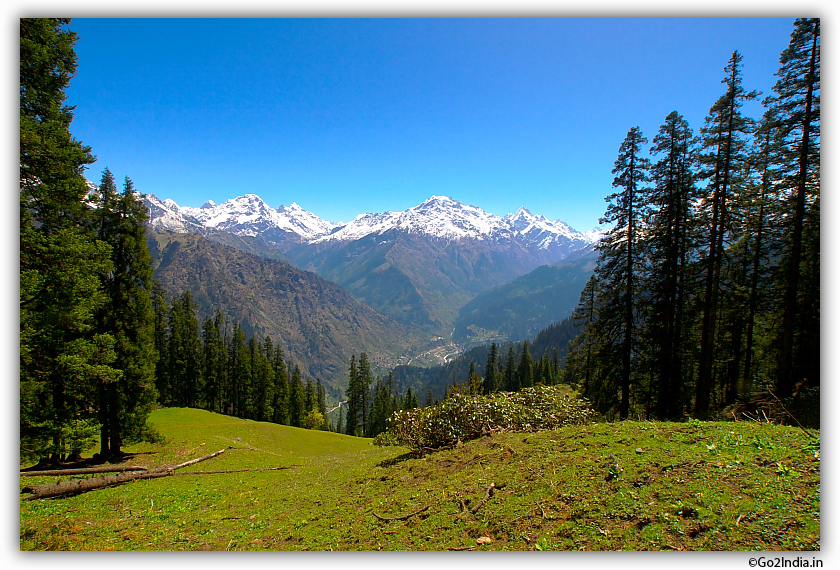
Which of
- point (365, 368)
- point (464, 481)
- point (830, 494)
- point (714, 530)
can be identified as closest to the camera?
point (714, 530)

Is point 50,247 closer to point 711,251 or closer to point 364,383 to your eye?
point 711,251

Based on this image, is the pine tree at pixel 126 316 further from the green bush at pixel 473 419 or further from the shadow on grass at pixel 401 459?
the green bush at pixel 473 419

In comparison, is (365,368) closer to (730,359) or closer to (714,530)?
(730,359)

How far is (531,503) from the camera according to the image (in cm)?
592

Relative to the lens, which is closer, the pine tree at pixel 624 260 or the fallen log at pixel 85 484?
the fallen log at pixel 85 484

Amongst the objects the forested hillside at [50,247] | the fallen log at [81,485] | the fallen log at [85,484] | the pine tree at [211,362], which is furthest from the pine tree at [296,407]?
the forested hillside at [50,247]

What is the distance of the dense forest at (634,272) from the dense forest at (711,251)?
7 centimetres

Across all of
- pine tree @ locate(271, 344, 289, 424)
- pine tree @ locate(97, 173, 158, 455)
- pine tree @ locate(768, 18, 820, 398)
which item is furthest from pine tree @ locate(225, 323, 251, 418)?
pine tree @ locate(768, 18, 820, 398)

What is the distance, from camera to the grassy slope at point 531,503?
4.79 meters

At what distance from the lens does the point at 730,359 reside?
1808 centimetres

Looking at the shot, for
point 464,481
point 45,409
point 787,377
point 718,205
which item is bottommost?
point 464,481

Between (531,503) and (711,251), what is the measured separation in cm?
1550

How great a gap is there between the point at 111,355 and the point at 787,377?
24186 millimetres

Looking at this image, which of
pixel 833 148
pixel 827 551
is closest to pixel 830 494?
pixel 827 551
